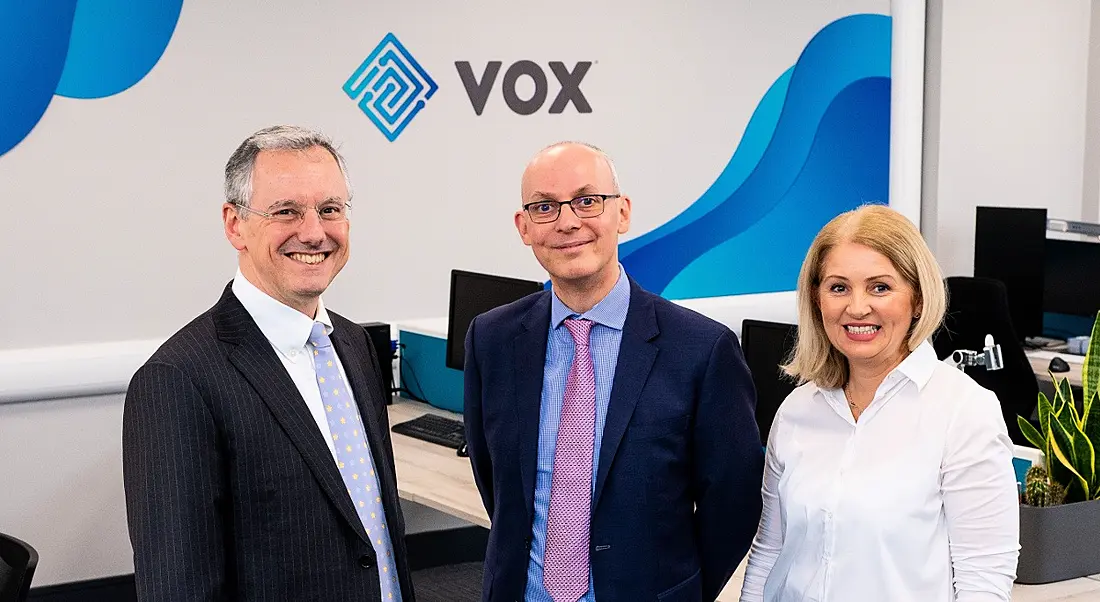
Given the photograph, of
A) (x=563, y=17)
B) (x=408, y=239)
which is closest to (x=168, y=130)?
(x=408, y=239)

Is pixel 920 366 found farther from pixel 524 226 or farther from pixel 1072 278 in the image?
pixel 1072 278

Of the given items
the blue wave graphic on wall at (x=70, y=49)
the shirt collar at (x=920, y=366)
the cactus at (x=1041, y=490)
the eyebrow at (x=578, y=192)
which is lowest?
the cactus at (x=1041, y=490)

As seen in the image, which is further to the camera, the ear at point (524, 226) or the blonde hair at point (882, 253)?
the ear at point (524, 226)

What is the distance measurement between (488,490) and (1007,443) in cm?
98

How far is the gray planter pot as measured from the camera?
2.61 meters

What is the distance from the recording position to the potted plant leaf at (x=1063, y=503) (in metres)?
2.62

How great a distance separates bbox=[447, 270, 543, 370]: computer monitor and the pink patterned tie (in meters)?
2.02

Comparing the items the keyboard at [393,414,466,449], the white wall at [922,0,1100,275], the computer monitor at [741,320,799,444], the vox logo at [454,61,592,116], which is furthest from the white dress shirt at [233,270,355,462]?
the white wall at [922,0,1100,275]

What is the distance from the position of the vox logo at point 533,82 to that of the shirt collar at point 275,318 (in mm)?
3363

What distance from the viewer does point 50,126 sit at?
14.2 feet

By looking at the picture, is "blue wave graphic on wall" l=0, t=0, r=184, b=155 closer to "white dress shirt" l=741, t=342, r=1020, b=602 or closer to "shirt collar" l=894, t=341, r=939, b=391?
"white dress shirt" l=741, t=342, r=1020, b=602

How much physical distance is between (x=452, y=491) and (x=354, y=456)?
169 centimetres

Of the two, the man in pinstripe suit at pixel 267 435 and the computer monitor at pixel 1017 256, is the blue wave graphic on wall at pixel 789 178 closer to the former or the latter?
the computer monitor at pixel 1017 256

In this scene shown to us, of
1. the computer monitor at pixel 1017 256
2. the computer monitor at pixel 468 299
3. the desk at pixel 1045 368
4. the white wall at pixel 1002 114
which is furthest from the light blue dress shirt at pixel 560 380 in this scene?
the white wall at pixel 1002 114
